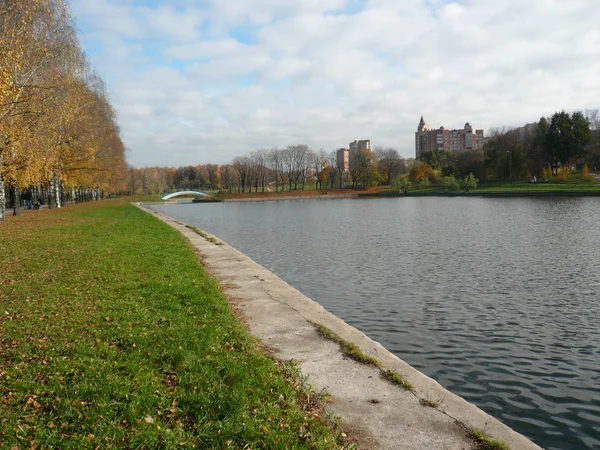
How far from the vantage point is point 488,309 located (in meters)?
11.7

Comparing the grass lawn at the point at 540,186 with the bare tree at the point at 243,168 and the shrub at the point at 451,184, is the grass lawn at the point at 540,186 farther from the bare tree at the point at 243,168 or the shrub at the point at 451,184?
the bare tree at the point at 243,168

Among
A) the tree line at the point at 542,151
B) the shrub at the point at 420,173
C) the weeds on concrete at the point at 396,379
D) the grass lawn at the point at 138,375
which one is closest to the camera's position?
the grass lawn at the point at 138,375

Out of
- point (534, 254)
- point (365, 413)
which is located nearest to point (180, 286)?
point (365, 413)

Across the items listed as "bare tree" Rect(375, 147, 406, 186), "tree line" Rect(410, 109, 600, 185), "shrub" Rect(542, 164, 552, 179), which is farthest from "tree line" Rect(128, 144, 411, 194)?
"shrub" Rect(542, 164, 552, 179)

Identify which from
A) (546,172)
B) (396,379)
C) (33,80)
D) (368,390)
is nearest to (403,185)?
(546,172)

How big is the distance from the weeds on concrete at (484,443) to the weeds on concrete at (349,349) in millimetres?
2055

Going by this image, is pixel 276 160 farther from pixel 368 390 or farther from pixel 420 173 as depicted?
pixel 368 390

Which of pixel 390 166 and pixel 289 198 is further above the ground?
pixel 390 166

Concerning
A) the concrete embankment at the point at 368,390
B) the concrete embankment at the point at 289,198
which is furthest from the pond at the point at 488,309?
the concrete embankment at the point at 289,198

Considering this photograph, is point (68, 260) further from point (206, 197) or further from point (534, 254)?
point (206, 197)

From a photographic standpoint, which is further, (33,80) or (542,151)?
(542,151)

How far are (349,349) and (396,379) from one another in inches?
50.1

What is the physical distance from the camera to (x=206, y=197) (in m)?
121

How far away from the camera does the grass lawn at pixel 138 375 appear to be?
179 inches
